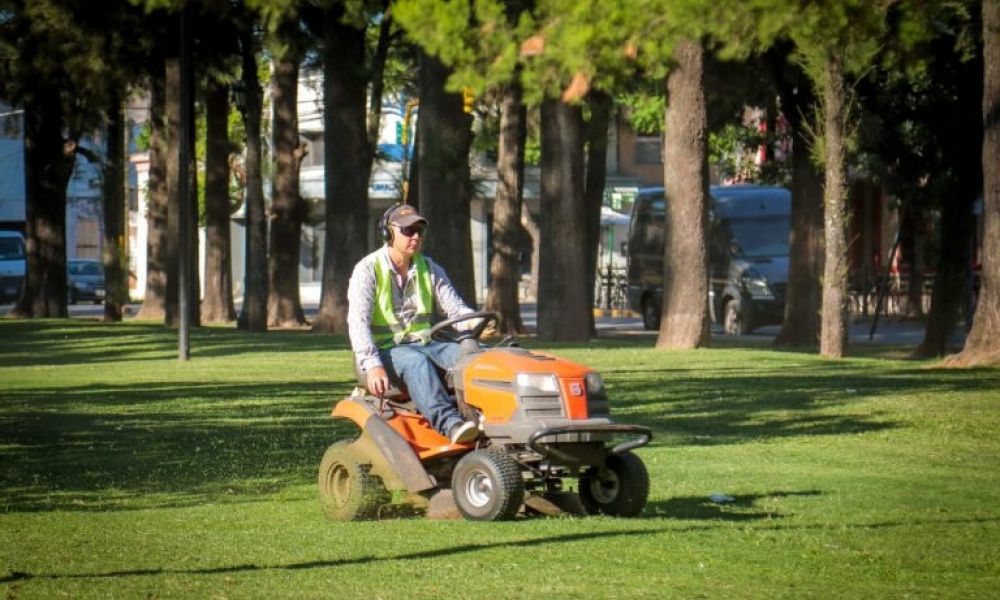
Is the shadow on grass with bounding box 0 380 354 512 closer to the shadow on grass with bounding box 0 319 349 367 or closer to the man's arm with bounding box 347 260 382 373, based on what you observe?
the man's arm with bounding box 347 260 382 373

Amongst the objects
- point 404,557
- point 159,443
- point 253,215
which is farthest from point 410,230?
point 253,215

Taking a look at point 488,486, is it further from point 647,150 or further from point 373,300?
point 647,150

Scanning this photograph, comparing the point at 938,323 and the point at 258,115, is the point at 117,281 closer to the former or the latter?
the point at 258,115

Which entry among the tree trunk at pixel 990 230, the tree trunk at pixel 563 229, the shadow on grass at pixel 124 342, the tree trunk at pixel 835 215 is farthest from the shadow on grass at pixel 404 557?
the tree trunk at pixel 563 229

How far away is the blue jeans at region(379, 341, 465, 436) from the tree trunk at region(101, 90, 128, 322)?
114 feet

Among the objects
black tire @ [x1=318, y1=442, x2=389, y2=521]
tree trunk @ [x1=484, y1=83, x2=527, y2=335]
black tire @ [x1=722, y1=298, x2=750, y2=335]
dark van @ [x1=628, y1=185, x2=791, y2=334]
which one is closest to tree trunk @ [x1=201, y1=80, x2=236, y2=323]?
tree trunk @ [x1=484, y1=83, x2=527, y2=335]

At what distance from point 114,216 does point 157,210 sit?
3412 mm

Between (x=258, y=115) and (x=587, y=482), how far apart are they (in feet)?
96.4

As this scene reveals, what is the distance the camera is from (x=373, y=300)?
421 inches

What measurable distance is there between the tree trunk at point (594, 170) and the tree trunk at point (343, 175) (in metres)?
4.54

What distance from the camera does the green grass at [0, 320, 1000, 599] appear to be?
27.7 ft

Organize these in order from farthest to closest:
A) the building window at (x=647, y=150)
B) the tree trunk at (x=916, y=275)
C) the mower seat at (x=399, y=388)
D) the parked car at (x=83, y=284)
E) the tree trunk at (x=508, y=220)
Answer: the building window at (x=647, y=150) < the parked car at (x=83, y=284) < the tree trunk at (x=916, y=275) < the tree trunk at (x=508, y=220) < the mower seat at (x=399, y=388)

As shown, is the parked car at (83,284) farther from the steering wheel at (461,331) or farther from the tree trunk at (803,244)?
the steering wheel at (461,331)

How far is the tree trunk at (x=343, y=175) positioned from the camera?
119 feet
